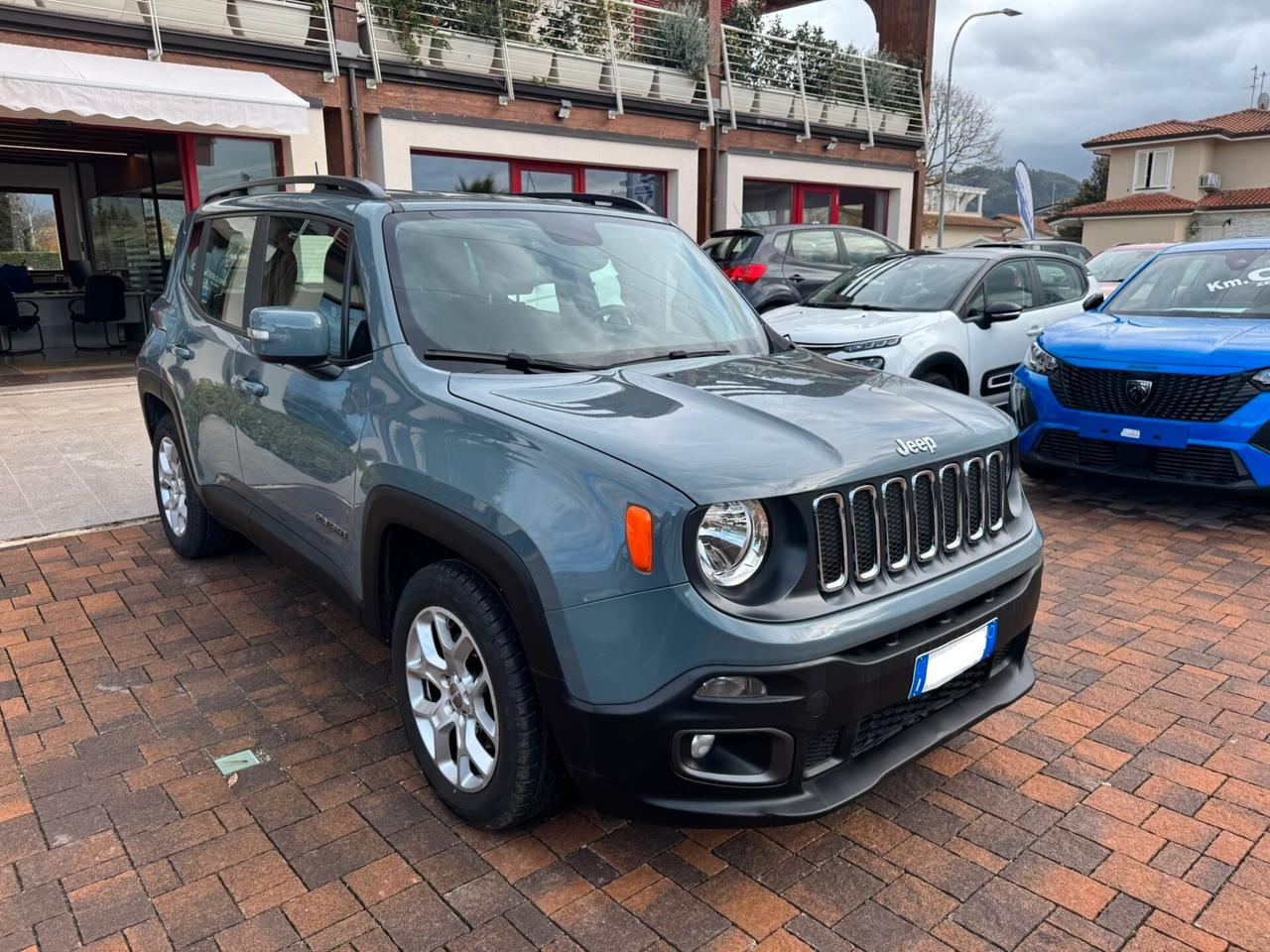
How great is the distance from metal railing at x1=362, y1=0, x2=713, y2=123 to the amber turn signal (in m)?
11.8

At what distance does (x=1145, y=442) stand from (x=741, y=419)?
13.1 ft

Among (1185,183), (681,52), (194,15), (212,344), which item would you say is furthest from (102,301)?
(1185,183)

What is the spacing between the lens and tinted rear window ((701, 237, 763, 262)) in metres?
11.5

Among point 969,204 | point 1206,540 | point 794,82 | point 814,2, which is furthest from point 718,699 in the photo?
point 969,204

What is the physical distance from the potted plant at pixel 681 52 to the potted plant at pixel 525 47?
2.35 meters

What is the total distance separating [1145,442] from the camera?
551 cm

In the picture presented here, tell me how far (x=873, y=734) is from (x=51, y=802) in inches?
94.8

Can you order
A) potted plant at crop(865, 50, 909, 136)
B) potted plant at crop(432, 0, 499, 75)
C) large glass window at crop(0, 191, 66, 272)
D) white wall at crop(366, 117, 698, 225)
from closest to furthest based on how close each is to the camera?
white wall at crop(366, 117, 698, 225), potted plant at crop(432, 0, 499, 75), large glass window at crop(0, 191, 66, 272), potted plant at crop(865, 50, 909, 136)

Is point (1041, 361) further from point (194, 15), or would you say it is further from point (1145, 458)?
point (194, 15)

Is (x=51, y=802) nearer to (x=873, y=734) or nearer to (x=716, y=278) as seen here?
(x=873, y=734)

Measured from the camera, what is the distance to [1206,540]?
5316 mm

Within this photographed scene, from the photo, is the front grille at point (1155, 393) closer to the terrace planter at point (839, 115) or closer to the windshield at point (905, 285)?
the windshield at point (905, 285)

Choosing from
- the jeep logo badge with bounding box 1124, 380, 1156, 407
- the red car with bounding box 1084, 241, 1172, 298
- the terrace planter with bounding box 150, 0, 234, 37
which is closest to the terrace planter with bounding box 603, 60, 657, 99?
the terrace planter with bounding box 150, 0, 234, 37

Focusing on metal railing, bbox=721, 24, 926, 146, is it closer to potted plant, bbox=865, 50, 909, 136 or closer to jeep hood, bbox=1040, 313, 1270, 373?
potted plant, bbox=865, 50, 909, 136
